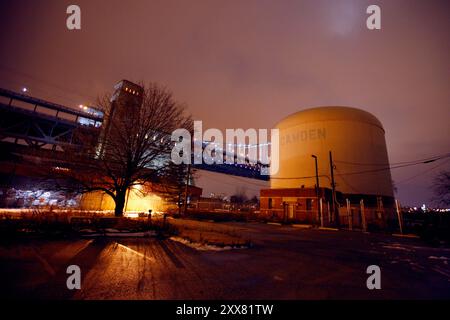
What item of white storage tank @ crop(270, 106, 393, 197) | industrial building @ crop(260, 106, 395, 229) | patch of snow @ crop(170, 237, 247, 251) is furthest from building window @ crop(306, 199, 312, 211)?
patch of snow @ crop(170, 237, 247, 251)

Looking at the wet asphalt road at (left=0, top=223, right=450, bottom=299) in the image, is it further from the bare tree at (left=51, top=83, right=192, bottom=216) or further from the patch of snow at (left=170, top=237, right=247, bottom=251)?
the bare tree at (left=51, top=83, right=192, bottom=216)

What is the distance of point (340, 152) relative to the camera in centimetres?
3400

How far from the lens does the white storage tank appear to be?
110 ft

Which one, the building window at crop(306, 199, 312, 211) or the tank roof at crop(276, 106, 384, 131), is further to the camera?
the tank roof at crop(276, 106, 384, 131)

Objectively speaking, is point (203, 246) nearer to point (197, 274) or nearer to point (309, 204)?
point (197, 274)

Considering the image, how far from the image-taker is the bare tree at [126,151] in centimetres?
1081

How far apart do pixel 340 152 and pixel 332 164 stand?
2.92 m

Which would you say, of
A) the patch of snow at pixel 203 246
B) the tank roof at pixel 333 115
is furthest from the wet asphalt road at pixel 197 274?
the tank roof at pixel 333 115

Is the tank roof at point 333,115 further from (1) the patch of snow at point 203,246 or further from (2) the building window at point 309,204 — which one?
(1) the patch of snow at point 203,246

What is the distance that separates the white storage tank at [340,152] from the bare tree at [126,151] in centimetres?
2804

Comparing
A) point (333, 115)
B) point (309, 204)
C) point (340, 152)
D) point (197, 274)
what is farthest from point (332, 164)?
point (197, 274)

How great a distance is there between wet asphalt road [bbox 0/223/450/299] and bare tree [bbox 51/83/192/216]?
4.11 meters
